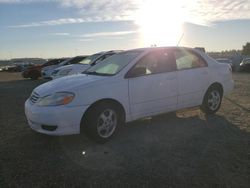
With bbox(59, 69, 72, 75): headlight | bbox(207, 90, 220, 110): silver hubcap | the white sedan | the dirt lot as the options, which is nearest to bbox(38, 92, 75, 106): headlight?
the white sedan

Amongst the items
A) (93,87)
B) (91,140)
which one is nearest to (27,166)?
(91,140)

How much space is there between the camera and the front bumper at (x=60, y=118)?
4.79 m

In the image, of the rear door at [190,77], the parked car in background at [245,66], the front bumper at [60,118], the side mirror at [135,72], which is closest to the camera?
the front bumper at [60,118]

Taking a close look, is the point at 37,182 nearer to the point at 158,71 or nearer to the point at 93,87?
the point at 93,87

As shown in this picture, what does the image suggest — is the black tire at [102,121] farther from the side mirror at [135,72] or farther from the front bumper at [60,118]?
the side mirror at [135,72]

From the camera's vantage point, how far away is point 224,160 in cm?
431

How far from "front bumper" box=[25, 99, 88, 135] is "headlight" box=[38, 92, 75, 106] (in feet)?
0.29

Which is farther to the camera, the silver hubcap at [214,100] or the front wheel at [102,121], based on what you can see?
the silver hubcap at [214,100]

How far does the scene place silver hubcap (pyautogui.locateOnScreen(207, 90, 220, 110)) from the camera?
7.02 m

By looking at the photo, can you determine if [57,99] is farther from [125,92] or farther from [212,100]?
[212,100]

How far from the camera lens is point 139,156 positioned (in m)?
4.54

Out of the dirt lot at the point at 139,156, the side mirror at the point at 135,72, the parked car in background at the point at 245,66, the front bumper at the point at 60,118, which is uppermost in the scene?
the side mirror at the point at 135,72

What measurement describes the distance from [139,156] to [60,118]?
1.38 metres

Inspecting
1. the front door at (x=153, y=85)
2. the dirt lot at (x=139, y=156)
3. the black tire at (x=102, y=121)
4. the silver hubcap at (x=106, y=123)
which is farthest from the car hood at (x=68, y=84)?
the dirt lot at (x=139, y=156)
